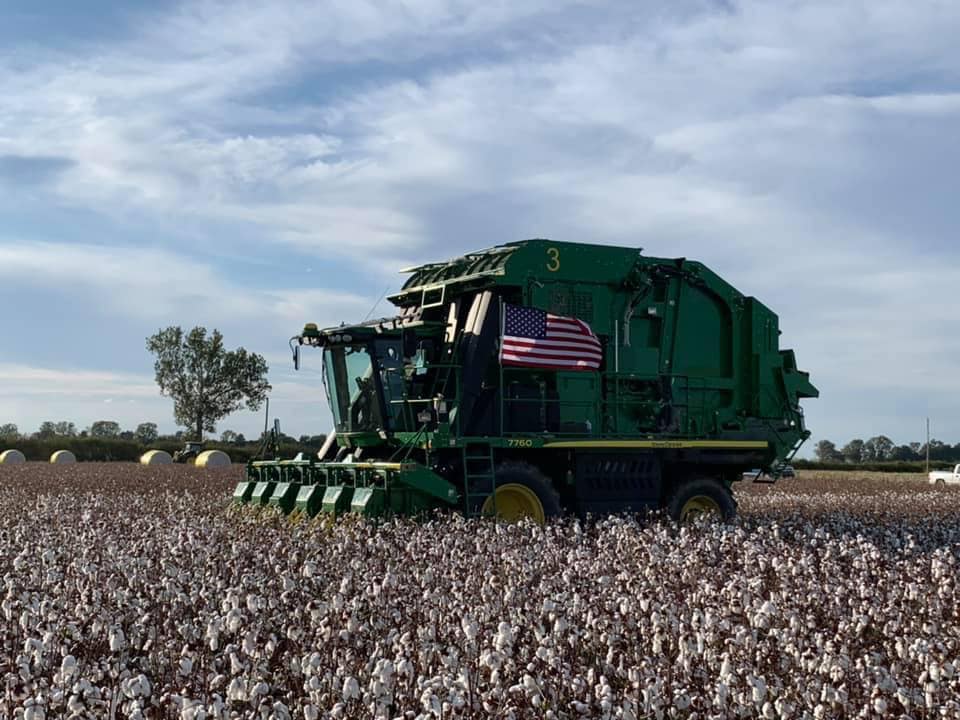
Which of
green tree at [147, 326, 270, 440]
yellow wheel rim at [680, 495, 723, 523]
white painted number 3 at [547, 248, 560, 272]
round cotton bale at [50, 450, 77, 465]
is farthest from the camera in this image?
green tree at [147, 326, 270, 440]

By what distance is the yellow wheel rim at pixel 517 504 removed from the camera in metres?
15.3

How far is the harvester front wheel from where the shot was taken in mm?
15312

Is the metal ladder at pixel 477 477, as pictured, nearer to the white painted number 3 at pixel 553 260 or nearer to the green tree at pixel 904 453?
the white painted number 3 at pixel 553 260

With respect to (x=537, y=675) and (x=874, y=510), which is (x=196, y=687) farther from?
(x=874, y=510)

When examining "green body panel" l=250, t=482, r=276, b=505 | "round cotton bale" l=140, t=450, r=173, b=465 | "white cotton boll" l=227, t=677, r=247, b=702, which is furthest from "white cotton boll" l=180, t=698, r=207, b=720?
"round cotton bale" l=140, t=450, r=173, b=465

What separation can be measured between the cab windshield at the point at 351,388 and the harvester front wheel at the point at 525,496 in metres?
1.98

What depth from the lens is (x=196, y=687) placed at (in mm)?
5613

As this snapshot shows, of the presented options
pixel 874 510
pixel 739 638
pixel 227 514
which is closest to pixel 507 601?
pixel 739 638

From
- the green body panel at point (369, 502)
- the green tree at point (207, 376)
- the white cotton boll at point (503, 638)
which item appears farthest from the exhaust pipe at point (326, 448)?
the green tree at point (207, 376)

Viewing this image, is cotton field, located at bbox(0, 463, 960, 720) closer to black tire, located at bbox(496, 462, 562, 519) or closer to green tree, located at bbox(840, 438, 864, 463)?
black tire, located at bbox(496, 462, 562, 519)

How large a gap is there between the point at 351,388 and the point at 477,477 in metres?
2.66

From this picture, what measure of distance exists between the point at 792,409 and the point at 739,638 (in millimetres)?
13239

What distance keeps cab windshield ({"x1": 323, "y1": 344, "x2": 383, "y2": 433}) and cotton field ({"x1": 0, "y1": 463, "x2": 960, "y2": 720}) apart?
3.03 m

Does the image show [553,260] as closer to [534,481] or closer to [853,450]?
[534,481]
